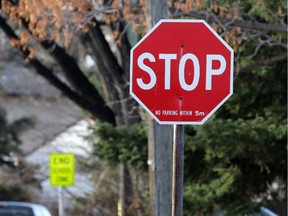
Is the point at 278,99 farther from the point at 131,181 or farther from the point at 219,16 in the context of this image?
the point at 131,181

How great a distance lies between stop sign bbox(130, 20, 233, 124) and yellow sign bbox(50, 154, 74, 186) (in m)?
16.1

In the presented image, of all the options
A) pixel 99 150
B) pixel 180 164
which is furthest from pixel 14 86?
pixel 180 164

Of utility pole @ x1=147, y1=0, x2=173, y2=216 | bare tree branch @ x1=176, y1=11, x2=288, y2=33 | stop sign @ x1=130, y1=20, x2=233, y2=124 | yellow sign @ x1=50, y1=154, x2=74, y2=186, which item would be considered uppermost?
stop sign @ x1=130, y1=20, x2=233, y2=124

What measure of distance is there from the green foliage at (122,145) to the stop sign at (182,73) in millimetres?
9275

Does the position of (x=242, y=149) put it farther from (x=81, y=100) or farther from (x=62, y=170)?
(x=62, y=170)

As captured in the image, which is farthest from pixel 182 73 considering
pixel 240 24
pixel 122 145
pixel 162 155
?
pixel 122 145

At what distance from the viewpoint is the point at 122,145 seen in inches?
690

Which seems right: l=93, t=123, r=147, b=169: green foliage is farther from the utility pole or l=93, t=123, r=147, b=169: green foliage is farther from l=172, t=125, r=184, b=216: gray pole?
l=172, t=125, r=184, b=216: gray pole

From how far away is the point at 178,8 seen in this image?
50.0 feet

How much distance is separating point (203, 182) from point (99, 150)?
1.95 metres

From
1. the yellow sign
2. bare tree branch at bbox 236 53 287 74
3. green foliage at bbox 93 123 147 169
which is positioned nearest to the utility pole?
bare tree branch at bbox 236 53 287 74

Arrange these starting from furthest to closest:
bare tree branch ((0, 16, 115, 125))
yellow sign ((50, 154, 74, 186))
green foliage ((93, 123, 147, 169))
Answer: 1. yellow sign ((50, 154, 74, 186))
2. bare tree branch ((0, 16, 115, 125))
3. green foliage ((93, 123, 147, 169))

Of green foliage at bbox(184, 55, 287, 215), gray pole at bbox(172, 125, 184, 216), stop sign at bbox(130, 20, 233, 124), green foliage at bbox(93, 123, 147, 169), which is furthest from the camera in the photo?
green foliage at bbox(93, 123, 147, 169)

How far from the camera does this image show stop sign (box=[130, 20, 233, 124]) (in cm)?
797
